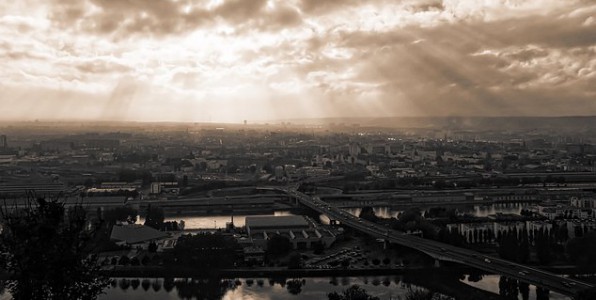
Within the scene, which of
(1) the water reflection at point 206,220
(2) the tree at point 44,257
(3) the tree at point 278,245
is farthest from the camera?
(1) the water reflection at point 206,220

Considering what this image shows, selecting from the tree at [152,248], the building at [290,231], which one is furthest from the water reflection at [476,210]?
the tree at [152,248]

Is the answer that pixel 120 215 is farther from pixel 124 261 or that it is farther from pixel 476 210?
pixel 476 210

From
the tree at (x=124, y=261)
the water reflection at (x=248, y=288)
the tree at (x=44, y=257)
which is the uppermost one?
the tree at (x=44, y=257)

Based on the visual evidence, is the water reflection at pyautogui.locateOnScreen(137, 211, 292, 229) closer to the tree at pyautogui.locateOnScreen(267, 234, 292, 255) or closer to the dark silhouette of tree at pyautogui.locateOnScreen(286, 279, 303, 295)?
the tree at pyautogui.locateOnScreen(267, 234, 292, 255)

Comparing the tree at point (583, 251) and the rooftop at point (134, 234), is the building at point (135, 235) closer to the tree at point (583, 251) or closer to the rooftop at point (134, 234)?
the rooftop at point (134, 234)

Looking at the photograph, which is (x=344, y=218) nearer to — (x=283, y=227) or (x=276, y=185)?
(x=283, y=227)

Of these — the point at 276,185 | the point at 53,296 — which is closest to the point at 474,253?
the point at 53,296
